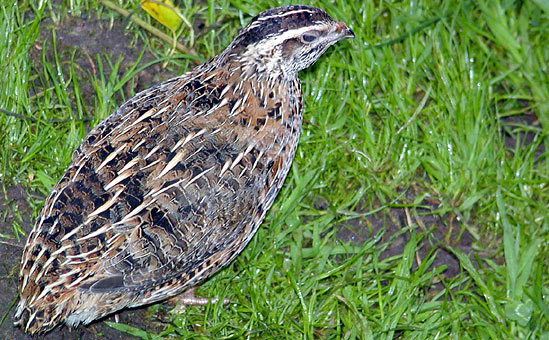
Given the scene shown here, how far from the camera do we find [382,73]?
20.8 feet

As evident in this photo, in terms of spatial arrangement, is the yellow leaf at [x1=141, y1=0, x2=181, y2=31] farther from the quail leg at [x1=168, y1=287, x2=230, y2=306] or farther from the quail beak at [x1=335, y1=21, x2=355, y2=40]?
the quail leg at [x1=168, y1=287, x2=230, y2=306]

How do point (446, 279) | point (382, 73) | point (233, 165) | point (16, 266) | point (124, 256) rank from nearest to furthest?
point (124, 256)
point (233, 165)
point (16, 266)
point (446, 279)
point (382, 73)

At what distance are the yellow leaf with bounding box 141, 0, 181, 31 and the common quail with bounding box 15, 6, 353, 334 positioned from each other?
93cm

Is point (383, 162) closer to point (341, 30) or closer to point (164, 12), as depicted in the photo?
point (341, 30)

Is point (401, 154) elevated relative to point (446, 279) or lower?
elevated

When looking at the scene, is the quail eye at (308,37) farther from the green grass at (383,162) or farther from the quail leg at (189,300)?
the quail leg at (189,300)

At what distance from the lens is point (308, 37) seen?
16.9 ft

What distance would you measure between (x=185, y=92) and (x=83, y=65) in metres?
1.27

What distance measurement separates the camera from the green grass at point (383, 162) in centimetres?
557

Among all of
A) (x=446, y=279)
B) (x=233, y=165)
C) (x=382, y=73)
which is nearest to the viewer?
(x=233, y=165)

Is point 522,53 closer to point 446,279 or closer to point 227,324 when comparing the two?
point 446,279

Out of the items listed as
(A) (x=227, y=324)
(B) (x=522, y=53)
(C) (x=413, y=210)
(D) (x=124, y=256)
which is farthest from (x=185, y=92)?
(B) (x=522, y=53)

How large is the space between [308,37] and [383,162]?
1379mm

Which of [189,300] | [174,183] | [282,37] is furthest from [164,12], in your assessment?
[189,300]
